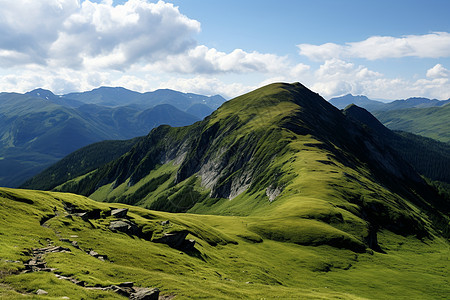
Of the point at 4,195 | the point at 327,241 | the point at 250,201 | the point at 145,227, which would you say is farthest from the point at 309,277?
the point at 250,201

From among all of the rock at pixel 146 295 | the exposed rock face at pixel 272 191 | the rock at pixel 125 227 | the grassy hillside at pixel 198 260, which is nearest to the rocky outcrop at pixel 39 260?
the grassy hillside at pixel 198 260

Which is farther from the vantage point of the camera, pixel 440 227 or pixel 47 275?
pixel 440 227

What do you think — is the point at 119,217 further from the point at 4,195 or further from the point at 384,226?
the point at 384,226

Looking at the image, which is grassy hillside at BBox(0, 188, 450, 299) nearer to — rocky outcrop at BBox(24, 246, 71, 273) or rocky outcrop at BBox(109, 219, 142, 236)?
rocky outcrop at BBox(24, 246, 71, 273)

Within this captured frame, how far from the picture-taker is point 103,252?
5297 cm

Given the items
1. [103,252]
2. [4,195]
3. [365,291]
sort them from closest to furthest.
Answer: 1. [103,252]
2. [4,195]
3. [365,291]

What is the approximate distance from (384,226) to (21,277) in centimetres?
14945

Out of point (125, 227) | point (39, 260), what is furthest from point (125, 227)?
point (39, 260)

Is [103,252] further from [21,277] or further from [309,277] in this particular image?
[309,277]

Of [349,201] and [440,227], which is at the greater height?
[349,201]

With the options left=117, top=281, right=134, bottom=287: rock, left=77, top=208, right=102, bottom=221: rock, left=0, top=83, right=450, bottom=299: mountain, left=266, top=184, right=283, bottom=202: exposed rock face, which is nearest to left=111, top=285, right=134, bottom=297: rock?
left=0, top=83, right=450, bottom=299: mountain

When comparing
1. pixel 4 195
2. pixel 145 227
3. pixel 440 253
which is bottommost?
pixel 440 253

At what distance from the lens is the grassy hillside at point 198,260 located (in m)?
40.2

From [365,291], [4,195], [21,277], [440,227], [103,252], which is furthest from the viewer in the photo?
[440,227]
